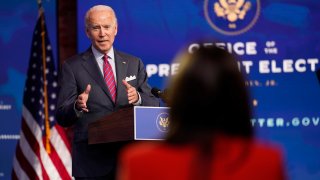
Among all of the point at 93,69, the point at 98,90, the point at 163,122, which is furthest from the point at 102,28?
the point at 163,122

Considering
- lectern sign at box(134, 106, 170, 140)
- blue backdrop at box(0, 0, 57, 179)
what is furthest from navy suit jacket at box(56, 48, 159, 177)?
blue backdrop at box(0, 0, 57, 179)

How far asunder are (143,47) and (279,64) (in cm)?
108

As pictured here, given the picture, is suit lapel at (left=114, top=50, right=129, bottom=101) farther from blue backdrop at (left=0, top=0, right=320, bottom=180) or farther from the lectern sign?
blue backdrop at (left=0, top=0, right=320, bottom=180)

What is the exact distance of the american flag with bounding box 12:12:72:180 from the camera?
21.6 ft

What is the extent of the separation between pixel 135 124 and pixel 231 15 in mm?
2856

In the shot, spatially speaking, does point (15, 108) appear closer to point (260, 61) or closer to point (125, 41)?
point (125, 41)

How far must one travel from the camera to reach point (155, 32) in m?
6.42

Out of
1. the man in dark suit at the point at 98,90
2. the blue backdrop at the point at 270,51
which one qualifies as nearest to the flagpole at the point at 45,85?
the blue backdrop at the point at 270,51

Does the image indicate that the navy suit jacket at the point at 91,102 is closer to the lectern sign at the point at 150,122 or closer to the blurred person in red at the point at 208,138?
the lectern sign at the point at 150,122

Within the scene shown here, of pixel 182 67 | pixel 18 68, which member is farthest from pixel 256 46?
pixel 182 67

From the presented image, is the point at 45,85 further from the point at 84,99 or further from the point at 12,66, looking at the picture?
the point at 84,99

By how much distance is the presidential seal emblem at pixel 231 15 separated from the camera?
631 centimetres

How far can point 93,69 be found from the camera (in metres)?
4.19

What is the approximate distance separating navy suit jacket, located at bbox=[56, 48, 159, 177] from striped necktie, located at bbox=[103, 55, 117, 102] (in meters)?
0.03
